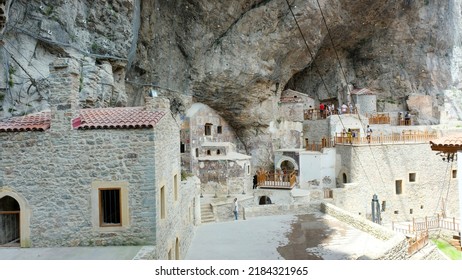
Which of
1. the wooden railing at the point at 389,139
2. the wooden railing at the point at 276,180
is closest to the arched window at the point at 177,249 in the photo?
the wooden railing at the point at 276,180

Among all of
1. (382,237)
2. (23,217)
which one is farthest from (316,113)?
(23,217)

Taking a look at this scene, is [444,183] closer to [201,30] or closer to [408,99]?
[408,99]

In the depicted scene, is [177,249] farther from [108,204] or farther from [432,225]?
[432,225]

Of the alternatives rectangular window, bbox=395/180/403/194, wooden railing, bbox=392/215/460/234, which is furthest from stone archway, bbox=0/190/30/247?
rectangular window, bbox=395/180/403/194

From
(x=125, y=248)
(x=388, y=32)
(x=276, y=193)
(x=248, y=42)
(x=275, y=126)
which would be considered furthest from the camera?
(x=388, y=32)

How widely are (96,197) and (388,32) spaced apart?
961 inches

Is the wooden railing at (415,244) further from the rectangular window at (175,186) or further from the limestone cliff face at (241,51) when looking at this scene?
the limestone cliff face at (241,51)

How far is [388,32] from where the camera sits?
2559 cm

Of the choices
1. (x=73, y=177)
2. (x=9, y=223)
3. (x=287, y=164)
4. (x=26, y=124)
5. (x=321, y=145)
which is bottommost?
(x=9, y=223)

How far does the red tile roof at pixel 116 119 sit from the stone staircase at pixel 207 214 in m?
8.34

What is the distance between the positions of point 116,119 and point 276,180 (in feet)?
44.6

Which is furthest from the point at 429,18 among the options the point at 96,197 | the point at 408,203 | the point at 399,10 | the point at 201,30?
the point at 96,197

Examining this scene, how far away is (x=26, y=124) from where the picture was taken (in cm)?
735

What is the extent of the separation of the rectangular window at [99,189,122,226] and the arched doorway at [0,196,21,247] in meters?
1.88
